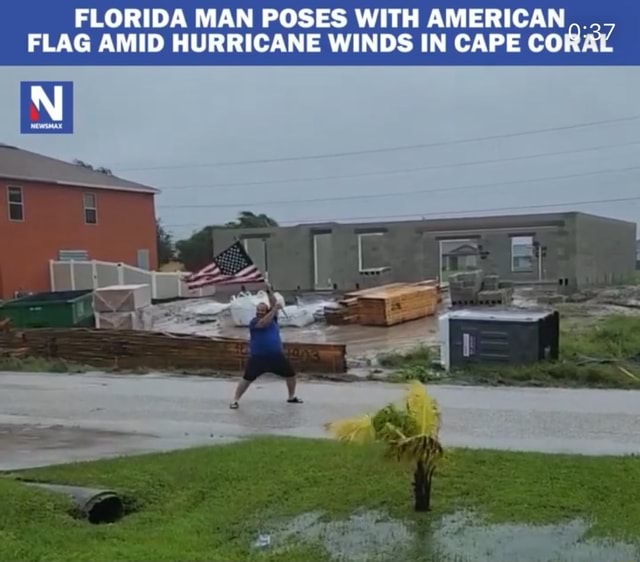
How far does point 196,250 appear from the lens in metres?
45.8

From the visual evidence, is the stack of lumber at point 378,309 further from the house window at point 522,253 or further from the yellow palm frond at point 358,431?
the yellow palm frond at point 358,431

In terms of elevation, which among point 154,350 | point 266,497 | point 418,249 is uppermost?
point 418,249

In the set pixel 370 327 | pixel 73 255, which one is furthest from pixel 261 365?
pixel 73 255

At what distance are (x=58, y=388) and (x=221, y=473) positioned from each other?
23.0 feet

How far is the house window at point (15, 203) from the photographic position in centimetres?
2978

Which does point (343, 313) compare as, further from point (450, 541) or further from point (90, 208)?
point (450, 541)

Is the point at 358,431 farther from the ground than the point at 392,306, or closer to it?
farther from the ground

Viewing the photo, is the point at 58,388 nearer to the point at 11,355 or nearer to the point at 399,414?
the point at 11,355

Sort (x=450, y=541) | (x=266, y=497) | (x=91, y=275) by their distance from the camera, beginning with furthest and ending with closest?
1. (x=91, y=275)
2. (x=266, y=497)
3. (x=450, y=541)

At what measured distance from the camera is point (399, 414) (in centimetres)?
520

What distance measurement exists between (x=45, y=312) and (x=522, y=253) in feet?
78.7

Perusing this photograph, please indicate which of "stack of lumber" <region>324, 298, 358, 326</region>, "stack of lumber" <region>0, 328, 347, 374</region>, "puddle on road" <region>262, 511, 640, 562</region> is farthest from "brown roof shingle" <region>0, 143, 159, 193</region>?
"puddle on road" <region>262, 511, 640, 562</region>

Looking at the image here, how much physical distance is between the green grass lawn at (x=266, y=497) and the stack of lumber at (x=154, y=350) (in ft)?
22.1

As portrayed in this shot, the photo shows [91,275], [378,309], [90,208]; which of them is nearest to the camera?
[378,309]
